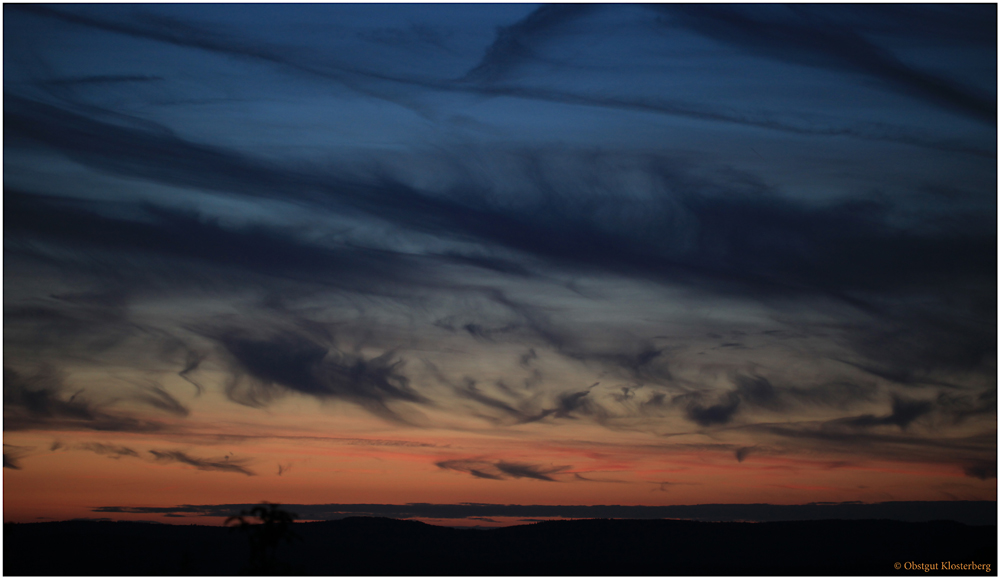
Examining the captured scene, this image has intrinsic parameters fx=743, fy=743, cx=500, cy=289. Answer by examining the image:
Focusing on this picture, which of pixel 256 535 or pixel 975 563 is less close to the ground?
pixel 256 535

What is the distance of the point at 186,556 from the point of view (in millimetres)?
50000

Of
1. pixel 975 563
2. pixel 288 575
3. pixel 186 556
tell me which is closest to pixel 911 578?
pixel 975 563

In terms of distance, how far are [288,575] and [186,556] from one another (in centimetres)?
2074

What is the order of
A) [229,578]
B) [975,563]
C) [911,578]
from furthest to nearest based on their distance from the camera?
[975,563]
[911,578]
[229,578]

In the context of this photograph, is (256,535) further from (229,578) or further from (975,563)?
(975,563)

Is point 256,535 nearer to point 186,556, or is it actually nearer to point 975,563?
point 186,556

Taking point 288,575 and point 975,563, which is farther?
point 975,563

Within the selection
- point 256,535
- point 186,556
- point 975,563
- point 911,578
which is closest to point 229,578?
point 256,535

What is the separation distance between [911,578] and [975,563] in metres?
31.2

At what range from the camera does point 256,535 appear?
3328 centimetres

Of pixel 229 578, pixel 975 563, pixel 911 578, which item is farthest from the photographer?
pixel 975 563

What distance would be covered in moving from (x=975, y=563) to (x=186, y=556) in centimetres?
6998

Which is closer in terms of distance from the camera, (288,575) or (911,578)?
(288,575)

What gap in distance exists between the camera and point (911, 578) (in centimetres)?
4725
